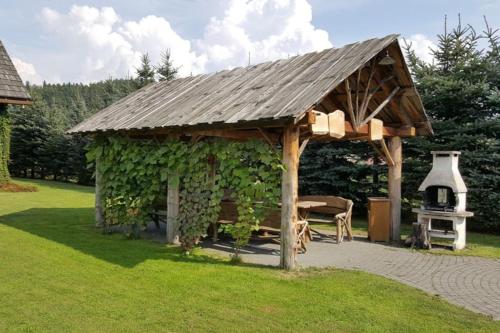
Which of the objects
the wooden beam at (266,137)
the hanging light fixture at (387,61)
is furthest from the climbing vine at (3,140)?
the hanging light fixture at (387,61)

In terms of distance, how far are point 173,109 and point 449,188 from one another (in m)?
6.37

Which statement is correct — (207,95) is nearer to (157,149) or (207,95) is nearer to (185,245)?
(157,149)

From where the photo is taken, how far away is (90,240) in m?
9.57

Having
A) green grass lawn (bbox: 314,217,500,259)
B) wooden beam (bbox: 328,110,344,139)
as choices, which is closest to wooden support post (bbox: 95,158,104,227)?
green grass lawn (bbox: 314,217,500,259)

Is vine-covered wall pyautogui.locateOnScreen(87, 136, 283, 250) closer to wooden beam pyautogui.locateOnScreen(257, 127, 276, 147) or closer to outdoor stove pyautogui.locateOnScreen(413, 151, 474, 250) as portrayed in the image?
wooden beam pyautogui.locateOnScreen(257, 127, 276, 147)

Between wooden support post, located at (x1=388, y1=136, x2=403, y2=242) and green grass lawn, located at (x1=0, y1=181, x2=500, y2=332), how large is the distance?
386cm

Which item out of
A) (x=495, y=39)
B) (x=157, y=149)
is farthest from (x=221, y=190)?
(x=495, y=39)

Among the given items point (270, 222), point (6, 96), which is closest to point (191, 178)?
point (270, 222)

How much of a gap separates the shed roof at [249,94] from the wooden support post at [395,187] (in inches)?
37.8

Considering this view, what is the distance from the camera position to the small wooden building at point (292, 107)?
732 centimetres

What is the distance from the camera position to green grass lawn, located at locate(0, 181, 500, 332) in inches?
192

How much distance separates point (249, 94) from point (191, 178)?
2004mm

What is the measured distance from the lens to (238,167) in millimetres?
7961

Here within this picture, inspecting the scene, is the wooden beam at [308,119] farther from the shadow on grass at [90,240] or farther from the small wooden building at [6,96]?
the small wooden building at [6,96]
